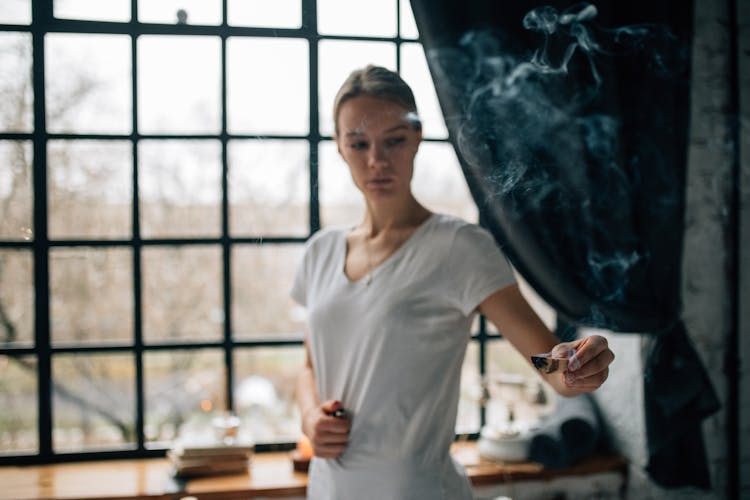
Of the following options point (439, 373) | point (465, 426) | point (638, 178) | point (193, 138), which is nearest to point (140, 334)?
point (193, 138)

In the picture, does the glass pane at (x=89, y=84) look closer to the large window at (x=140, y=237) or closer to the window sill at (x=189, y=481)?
the large window at (x=140, y=237)

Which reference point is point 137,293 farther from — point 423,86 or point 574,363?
point 574,363

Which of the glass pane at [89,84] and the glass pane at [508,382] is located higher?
the glass pane at [89,84]

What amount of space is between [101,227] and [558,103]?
4.17 ft

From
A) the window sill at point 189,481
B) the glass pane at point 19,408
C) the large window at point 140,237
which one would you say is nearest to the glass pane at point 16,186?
the large window at point 140,237

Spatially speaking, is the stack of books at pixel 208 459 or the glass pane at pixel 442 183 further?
the stack of books at pixel 208 459

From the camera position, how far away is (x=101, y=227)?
165 cm

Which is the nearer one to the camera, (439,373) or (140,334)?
(439,373)

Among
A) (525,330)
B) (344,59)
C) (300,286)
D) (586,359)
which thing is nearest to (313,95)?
(344,59)

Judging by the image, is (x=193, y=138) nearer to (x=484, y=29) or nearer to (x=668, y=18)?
(x=484, y=29)

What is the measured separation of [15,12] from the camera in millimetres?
1247

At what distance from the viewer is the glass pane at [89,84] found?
1498mm

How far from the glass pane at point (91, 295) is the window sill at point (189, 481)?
0.36 metres

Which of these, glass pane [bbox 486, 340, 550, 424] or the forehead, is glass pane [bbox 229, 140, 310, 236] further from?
glass pane [bbox 486, 340, 550, 424]
